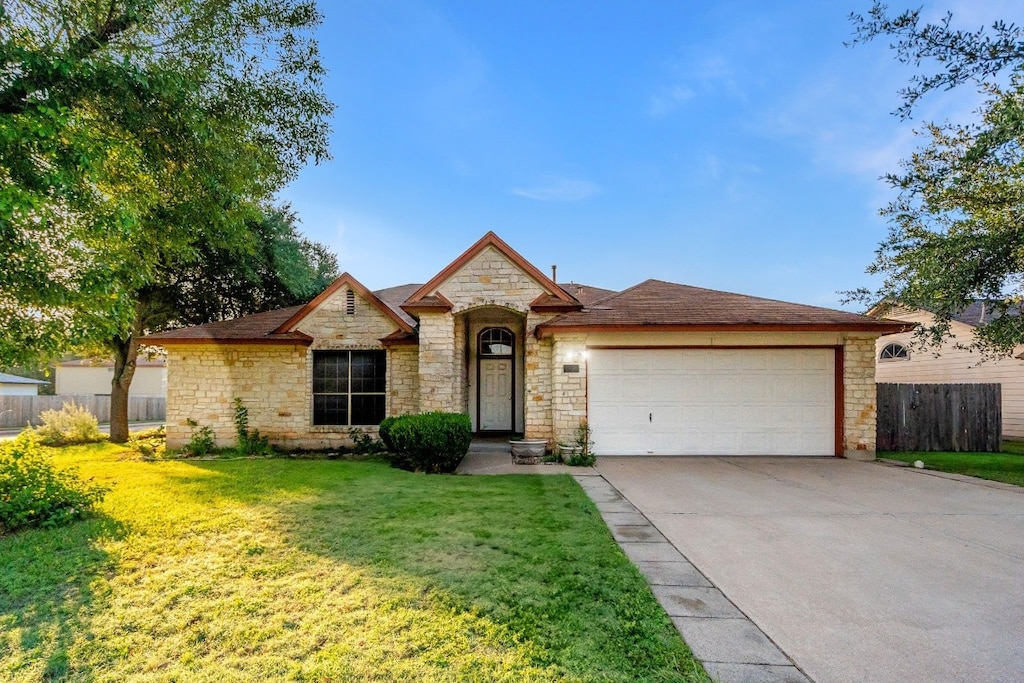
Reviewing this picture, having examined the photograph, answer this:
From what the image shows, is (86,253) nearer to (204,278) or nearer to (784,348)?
(204,278)

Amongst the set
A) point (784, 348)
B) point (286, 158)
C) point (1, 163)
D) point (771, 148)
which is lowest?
point (784, 348)

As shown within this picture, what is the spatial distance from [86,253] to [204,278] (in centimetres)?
961

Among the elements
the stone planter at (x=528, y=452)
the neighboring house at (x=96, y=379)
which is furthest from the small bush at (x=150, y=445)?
the neighboring house at (x=96, y=379)

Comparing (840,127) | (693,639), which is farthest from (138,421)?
(840,127)

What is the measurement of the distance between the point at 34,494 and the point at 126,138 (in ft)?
18.4

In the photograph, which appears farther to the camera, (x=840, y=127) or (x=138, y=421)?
(x=138, y=421)

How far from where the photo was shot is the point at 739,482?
7340 mm

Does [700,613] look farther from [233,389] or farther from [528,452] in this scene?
[233,389]

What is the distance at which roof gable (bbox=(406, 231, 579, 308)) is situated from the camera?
1012 centimetres

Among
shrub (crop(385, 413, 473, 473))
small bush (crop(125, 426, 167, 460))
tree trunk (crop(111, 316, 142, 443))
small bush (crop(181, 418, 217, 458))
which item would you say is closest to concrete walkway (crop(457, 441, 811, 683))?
shrub (crop(385, 413, 473, 473))

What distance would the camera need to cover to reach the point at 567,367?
9.72 meters

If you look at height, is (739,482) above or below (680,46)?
below

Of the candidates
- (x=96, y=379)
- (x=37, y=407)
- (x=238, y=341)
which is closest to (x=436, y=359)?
(x=238, y=341)

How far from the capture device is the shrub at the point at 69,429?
44.4 ft
